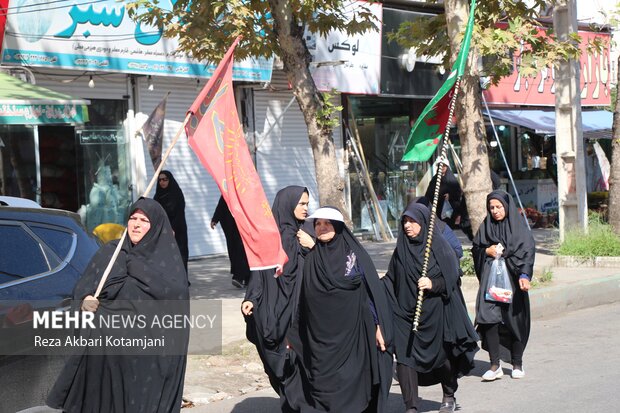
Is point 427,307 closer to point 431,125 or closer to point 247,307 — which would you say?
point 247,307

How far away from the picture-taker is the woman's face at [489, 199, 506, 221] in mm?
7977

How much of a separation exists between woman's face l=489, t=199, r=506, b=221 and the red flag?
107 inches

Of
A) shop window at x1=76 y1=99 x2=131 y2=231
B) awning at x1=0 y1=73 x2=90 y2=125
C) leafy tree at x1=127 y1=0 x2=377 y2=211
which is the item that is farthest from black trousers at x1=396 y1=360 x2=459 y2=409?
shop window at x1=76 y1=99 x2=131 y2=231

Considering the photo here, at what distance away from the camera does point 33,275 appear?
539cm

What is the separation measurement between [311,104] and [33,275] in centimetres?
566

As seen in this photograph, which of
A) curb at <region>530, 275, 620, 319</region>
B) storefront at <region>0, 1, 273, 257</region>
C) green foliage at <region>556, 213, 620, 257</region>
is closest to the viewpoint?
curb at <region>530, 275, 620, 319</region>

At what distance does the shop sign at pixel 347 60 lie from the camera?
1747 centimetres

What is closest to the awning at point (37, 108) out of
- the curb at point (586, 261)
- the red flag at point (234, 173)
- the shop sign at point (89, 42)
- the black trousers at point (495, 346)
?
the shop sign at point (89, 42)

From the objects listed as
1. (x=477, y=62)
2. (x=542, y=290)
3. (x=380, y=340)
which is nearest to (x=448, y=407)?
(x=380, y=340)

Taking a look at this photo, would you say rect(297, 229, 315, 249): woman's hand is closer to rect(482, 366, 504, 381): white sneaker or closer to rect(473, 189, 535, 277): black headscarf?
rect(473, 189, 535, 277): black headscarf

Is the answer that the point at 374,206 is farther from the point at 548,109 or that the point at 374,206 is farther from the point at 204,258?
the point at 548,109

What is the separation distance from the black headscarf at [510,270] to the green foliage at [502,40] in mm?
3547

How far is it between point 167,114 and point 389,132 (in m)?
6.12

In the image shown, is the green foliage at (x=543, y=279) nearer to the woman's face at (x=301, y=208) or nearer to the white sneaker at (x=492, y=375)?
the white sneaker at (x=492, y=375)
